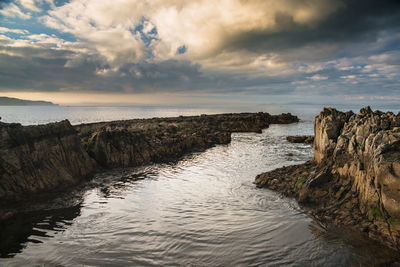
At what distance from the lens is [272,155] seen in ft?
102

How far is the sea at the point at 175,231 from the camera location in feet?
31.7

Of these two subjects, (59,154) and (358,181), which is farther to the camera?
(59,154)

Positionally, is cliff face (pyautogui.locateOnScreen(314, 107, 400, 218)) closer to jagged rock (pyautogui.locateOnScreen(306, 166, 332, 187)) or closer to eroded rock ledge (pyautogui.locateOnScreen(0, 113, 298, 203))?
jagged rock (pyautogui.locateOnScreen(306, 166, 332, 187))

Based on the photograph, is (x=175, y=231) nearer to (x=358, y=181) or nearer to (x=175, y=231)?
(x=175, y=231)

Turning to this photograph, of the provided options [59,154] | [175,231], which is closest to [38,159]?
[59,154]

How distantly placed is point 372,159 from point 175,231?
11.3 meters

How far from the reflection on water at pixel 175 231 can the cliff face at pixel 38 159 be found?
2023 mm

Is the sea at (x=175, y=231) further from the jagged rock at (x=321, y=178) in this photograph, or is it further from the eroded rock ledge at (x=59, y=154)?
the jagged rock at (x=321, y=178)

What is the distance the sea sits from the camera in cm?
966

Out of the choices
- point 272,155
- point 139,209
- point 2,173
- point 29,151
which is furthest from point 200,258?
point 272,155

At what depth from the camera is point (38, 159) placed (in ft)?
56.8

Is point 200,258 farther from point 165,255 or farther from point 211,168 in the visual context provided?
point 211,168

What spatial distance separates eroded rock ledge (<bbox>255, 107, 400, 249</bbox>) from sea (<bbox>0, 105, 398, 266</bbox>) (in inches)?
31.9

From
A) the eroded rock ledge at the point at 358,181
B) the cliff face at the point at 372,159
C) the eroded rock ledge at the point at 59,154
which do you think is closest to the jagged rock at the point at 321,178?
the eroded rock ledge at the point at 358,181
